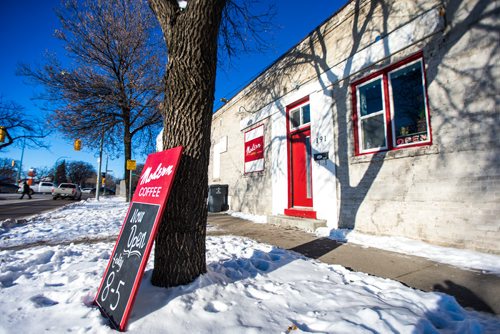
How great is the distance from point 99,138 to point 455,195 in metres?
17.3

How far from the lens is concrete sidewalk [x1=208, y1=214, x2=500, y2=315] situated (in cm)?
240

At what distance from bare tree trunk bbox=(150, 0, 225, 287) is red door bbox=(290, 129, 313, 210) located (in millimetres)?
4725

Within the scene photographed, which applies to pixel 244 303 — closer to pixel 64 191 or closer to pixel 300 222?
pixel 300 222

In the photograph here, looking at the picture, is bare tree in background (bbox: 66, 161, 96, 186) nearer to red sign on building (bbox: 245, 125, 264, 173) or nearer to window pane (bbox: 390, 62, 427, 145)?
red sign on building (bbox: 245, 125, 264, 173)

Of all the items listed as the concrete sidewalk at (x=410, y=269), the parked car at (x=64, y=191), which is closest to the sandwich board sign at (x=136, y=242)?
the concrete sidewalk at (x=410, y=269)

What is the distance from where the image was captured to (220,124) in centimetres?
1261

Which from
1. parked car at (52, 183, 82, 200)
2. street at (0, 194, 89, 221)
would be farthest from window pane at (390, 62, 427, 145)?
parked car at (52, 183, 82, 200)

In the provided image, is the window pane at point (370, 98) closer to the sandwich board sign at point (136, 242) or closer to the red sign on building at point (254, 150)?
the red sign on building at point (254, 150)

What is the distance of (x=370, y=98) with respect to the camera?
5363 millimetres

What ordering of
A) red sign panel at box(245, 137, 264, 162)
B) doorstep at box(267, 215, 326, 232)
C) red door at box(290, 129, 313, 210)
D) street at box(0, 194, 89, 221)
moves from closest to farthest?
doorstep at box(267, 215, 326, 232) → red door at box(290, 129, 313, 210) → red sign panel at box(245, 137, 264, 162) → street at box(0, 194, 89, 221)

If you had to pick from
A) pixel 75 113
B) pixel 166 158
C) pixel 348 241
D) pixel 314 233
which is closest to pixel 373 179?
pixel 348 241

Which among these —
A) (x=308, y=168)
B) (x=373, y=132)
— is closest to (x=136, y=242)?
(x=373, y=132)

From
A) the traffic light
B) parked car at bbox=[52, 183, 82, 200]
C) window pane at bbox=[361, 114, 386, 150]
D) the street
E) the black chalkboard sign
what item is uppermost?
the traffic light

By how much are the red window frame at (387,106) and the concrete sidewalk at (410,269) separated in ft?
6.58
